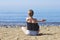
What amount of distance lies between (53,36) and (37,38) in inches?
30.0

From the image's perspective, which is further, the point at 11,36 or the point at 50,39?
the point at 11,36

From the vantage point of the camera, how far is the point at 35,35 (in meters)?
12.0

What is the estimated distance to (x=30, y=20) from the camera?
12.0 meters

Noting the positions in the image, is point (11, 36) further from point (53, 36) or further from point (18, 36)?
point (53, 36)

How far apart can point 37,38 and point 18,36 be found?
86 cm

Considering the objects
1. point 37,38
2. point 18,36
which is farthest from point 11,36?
point 37,38

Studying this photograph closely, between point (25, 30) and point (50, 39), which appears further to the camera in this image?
point (25, 30)

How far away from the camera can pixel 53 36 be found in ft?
38.9

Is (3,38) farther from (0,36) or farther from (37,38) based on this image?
(37,38)

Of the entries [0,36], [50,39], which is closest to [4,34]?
[0,36]

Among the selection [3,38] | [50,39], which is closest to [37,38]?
[50,39]

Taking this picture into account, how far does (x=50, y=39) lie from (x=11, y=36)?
5.25 feet

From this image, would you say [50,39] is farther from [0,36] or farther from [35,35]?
[0,36]

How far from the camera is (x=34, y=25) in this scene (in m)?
11.8
